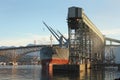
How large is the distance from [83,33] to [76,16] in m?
17.5

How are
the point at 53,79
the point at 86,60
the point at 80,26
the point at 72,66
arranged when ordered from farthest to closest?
the point at 86,60 → the point at 80,26 → the point at 72,66 → the point at 53,79

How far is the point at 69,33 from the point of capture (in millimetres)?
145875

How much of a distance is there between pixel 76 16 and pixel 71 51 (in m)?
16.6

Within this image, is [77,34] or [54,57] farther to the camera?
[77,34]

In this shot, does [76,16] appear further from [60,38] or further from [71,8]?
[60,38]

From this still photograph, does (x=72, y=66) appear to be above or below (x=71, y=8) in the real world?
below

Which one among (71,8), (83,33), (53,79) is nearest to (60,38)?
(83,33)

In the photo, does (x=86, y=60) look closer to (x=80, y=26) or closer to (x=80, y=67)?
(x=80, y=26)

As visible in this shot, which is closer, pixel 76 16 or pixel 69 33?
pixel 76 16

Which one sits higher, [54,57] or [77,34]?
[77,34]

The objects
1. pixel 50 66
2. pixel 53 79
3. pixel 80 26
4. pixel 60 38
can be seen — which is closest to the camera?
pixel 53 79

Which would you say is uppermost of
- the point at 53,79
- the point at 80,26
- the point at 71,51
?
the point at 80,26

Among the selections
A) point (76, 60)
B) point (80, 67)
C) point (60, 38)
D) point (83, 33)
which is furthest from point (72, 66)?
point (60, 38)

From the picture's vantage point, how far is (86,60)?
148125 mm
